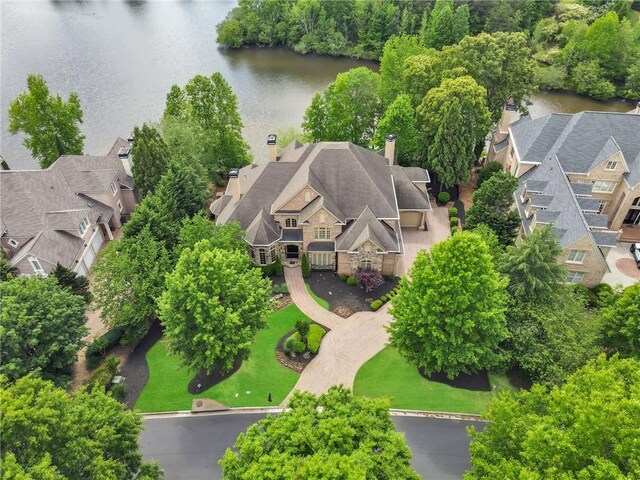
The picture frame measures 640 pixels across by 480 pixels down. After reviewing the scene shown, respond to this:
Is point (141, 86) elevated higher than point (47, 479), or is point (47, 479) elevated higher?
point (47, 479)

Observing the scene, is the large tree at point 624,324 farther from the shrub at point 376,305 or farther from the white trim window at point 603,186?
the white trim window at point 603,186

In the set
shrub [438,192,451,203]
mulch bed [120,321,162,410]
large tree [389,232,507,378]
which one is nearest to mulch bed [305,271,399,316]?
large tree [389,232,507,378]

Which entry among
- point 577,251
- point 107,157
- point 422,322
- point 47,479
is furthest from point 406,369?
point 107,157

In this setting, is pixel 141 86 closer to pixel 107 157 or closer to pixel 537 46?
pixel 107 157

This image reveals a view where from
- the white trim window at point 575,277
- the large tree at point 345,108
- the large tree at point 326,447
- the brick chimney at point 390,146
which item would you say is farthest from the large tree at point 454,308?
the large tree at point 345,108

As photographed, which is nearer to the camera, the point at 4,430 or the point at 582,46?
the point at 4,430

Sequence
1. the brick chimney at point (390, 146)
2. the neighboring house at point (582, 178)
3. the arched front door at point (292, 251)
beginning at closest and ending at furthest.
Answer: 1. the neighboring house at point (582, 178)
2. the arched front door at point (292, 251)
3. the brick chimney at point (390, 146)

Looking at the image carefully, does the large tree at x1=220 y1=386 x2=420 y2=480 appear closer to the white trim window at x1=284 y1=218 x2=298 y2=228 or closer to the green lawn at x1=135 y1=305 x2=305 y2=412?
the green lawn at x1=135 y1=305 x2=305 y2=412

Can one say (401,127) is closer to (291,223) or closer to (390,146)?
(390,146)
